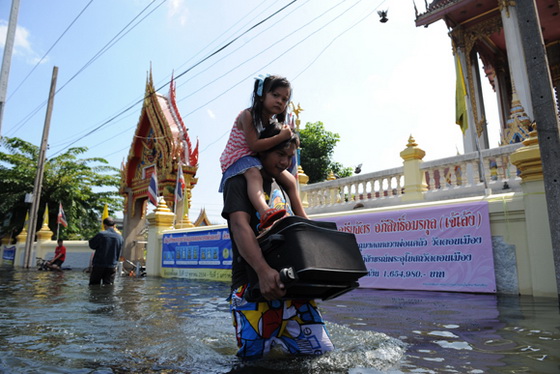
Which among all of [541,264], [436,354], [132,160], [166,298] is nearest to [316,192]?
[166,298]

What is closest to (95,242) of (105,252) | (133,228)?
(105,252)

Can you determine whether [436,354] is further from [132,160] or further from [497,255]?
[132,160]

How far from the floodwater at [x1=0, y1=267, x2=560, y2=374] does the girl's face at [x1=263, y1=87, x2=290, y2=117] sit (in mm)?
1180

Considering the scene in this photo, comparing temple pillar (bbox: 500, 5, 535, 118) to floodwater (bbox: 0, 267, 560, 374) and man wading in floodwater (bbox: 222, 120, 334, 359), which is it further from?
man wading in floodwater (bbox: 222, 120, 334, 359)

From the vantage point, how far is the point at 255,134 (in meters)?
1.80

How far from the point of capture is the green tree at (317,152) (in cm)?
2672

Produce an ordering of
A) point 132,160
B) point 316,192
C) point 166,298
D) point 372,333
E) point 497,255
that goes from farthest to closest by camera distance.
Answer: point 132,160 → point 316,192 → point 166,298 → point 497,255 → point 372,333

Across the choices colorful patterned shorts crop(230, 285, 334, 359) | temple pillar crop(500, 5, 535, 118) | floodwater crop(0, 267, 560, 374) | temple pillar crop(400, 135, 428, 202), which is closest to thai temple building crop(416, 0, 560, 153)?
temple pillar crop(500, 5, 535, 118)

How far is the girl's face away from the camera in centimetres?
184

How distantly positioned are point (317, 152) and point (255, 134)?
25.4m

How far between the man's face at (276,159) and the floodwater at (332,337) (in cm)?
89

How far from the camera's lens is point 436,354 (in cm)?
222

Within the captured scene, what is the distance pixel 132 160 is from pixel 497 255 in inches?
691

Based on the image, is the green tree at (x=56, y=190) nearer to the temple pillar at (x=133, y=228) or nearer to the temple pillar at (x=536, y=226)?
the temple pillar at (x=133, y=228)
